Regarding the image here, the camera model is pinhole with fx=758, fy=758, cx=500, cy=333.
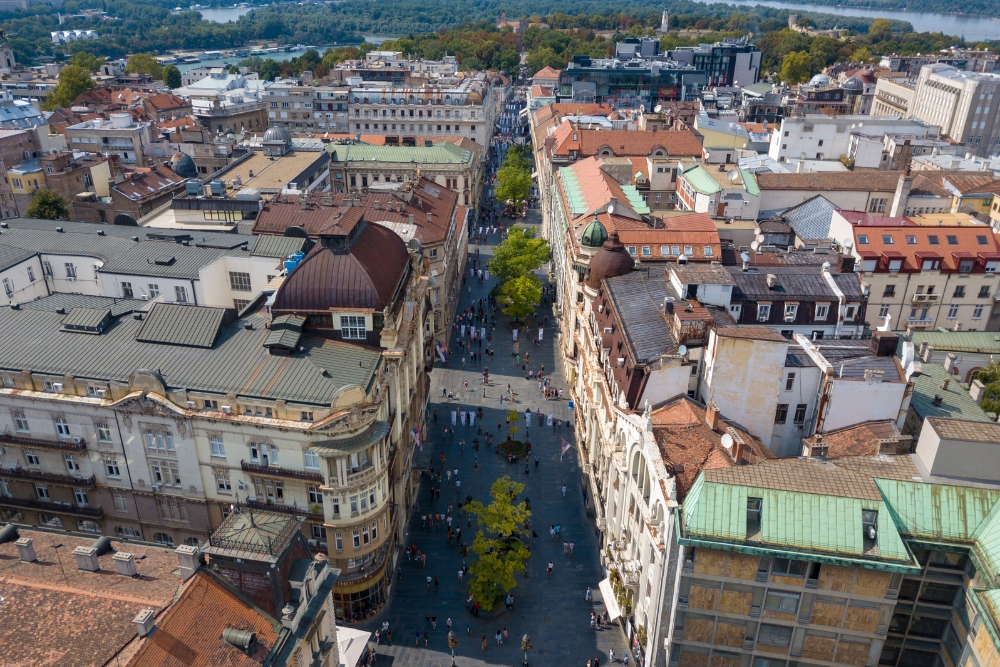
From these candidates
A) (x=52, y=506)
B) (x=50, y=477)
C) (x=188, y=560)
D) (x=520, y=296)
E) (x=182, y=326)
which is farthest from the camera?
(x=520, y=296)

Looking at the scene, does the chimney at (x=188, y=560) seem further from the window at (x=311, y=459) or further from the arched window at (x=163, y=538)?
the arched window at (x=163, y=538)

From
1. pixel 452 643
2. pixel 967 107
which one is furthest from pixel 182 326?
pixel 967 107

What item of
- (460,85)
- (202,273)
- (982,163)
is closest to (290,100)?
(460,85)

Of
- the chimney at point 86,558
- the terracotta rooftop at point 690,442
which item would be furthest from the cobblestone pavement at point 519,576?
the chimney at point 86,558

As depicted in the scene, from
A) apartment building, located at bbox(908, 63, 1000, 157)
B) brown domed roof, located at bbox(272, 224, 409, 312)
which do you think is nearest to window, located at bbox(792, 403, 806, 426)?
brown domed roof, located at bbox(272, 224, 409, 312)

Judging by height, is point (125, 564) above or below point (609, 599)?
above

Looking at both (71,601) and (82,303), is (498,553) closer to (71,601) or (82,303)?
(71,601)
